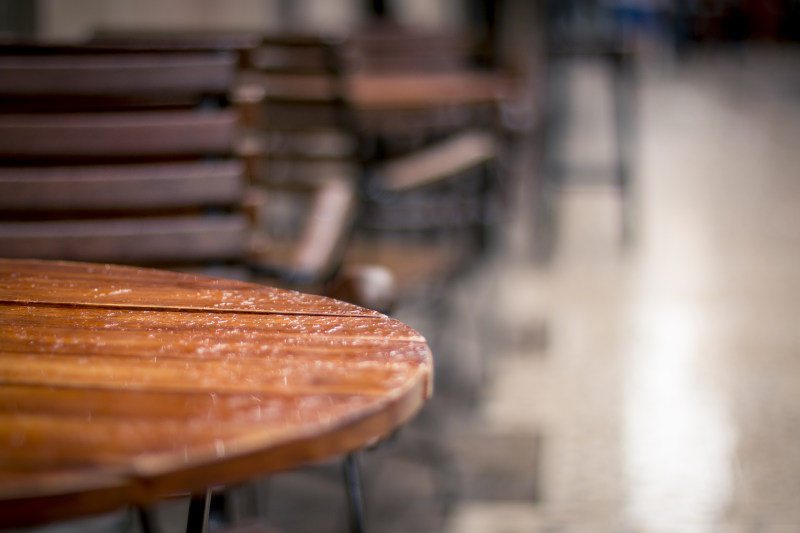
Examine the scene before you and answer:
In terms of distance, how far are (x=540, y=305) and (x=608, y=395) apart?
95 centimetres

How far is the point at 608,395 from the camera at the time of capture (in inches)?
104

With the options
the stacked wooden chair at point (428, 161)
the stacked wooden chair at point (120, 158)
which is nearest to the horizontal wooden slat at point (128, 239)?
the stacked wooden chair at point (120, 158)

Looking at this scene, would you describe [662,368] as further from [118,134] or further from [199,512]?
[199,512]

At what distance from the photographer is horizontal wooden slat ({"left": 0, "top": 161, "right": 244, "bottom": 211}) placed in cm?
138

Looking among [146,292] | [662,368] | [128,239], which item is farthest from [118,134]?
[662,368]

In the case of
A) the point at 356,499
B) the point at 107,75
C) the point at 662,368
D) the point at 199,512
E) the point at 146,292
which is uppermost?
the point at 107,75

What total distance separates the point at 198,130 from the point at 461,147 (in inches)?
43.1

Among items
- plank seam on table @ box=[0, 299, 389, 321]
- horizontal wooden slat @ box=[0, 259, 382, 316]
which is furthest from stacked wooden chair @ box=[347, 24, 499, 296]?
plank seam on table @ box=[0, 299, 389, 321]

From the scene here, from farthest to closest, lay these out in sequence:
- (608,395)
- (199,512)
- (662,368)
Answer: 1. (662,368)
2. (608,395)
3. (199,512)

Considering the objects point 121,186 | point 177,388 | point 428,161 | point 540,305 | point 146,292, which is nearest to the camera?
point 177,388

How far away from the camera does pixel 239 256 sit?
1449mm

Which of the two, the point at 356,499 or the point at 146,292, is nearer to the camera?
the point at 146,292

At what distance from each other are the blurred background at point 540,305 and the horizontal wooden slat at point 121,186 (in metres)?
0.16

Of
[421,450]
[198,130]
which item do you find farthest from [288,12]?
[198,130]
